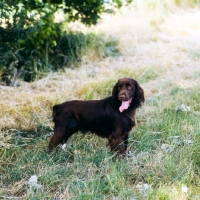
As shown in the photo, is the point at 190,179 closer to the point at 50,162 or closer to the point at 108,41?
the point at 50,162

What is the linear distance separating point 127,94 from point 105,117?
1.26 ft

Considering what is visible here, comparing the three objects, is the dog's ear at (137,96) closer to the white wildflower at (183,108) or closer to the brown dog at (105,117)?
the brown dog at (105,117)

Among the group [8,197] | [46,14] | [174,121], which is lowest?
[8,197]

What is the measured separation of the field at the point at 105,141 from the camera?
3732 millimetres

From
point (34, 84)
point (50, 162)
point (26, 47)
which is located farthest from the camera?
point (26, 47)

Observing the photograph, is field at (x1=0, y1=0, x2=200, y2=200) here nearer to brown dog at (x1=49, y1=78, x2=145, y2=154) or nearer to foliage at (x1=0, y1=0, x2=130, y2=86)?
brown dog at (x1=49, y1=78, x2=145, y2=154)

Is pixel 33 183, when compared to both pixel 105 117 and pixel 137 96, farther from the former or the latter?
pixel 137 96

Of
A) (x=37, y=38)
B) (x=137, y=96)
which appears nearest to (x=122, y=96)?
(x=137, y=96)

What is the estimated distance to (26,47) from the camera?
752cm

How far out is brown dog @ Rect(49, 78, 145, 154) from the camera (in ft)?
15.0

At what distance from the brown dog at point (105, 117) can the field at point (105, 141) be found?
162 mm

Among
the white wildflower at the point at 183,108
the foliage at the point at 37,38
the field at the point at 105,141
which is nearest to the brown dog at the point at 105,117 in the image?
the field at the point at 105,141

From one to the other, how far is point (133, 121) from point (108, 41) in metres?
4.72

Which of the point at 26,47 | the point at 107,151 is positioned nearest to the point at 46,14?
the point at 26,47
